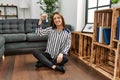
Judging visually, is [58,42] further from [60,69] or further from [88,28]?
[88,28]

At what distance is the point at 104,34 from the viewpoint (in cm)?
229

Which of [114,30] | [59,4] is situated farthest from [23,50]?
[114,30]

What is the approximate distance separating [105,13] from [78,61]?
1.04 meters

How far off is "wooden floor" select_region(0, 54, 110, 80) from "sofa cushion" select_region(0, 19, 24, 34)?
3.48 feet

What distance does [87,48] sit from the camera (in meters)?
3.15

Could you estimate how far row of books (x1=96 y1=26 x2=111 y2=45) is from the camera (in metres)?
2.26

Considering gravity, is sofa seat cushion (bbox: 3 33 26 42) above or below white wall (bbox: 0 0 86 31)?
below

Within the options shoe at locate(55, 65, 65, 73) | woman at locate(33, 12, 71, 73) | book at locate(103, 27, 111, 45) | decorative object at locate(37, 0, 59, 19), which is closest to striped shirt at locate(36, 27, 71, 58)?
woman at locate(33, 12, 71, 73)

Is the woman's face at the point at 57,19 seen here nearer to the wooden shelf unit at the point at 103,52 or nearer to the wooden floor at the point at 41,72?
the wooden shelf unit at the point at 103,52

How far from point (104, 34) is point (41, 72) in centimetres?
112

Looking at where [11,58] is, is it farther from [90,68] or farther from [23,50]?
[90,68]

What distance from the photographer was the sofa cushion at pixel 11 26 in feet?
12.0

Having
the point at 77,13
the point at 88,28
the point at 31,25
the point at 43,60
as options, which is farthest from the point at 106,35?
the point at 31,25

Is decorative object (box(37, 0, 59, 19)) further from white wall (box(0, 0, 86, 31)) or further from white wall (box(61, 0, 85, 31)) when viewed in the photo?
white wall (box(61, 0, 85, 31))
